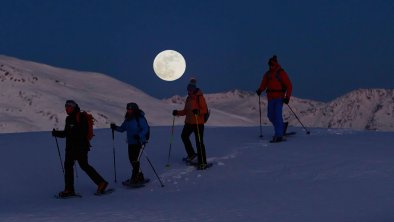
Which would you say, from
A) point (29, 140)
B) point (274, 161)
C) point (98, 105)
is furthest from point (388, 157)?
point (98, 105)

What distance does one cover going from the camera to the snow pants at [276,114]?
46.3ft

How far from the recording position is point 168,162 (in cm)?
1312

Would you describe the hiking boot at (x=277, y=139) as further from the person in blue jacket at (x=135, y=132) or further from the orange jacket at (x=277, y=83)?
the person in blue jacket at (x=135, y=132)

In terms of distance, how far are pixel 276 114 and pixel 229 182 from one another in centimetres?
367

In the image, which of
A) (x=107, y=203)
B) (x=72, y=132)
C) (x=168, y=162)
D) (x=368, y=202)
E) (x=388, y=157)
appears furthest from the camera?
(x=168, y=162)

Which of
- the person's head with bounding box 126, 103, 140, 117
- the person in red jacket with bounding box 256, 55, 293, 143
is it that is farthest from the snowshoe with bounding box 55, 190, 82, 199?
the person in red jacket with bounding box 256, 55, 293, 143

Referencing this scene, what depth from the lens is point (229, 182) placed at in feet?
36.0

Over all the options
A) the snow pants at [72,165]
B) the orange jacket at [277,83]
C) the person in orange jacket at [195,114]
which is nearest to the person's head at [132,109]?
the snow pants at [72,165]

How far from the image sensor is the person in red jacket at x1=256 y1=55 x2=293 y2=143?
14.1 meters

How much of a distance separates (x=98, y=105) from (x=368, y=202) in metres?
97.0

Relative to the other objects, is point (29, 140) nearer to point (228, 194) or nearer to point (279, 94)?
point (279, 94)

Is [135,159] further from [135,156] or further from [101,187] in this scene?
[101,187]

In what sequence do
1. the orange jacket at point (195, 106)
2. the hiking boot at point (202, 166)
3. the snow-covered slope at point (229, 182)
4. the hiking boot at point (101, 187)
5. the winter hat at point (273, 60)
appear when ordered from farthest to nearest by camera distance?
the winter hat at point (273, 60) → the orange jacket at point (195, 106) → the hiking boot at point (202, 166) → the hiking boot at point (101, 187) → the snow-covered slope at point (229, 182)

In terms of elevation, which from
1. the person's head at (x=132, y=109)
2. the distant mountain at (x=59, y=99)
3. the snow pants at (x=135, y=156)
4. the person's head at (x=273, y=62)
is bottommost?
the snow pants at (x=135, y=156)
